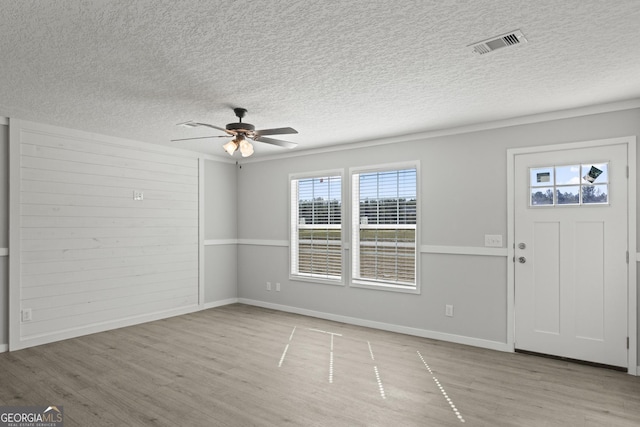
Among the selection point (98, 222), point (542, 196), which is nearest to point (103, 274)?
point (98, 222)

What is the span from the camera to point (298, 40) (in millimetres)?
2393

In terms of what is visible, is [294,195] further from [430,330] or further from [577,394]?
[577,394]

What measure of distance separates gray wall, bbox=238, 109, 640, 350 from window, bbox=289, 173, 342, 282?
248 millimetres

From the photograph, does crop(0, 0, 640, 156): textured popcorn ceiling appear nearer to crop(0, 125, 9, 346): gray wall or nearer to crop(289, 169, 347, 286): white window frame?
crop(0, 125, 9, 346): gray wall

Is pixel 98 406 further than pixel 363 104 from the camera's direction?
No

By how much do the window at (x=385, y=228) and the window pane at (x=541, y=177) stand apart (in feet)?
4.33

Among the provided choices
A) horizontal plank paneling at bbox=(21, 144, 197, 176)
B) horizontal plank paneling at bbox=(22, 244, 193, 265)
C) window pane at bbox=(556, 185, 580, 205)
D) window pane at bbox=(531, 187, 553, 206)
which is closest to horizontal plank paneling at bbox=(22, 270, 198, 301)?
horizontal plank paneling at bbox=(22, 244, 193, 265)

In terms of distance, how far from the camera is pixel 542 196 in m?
3.98

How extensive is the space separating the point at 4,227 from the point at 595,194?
244 inches

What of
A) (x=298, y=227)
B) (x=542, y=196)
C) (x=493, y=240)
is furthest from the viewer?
(x=298, y=227)

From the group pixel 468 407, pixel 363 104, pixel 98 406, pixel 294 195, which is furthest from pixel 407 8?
pixel 294 195

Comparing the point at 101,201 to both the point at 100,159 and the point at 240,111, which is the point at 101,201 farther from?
the point at 240,111

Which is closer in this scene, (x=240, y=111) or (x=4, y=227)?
(x=240, y=111)

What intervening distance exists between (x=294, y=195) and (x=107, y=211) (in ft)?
8.68
